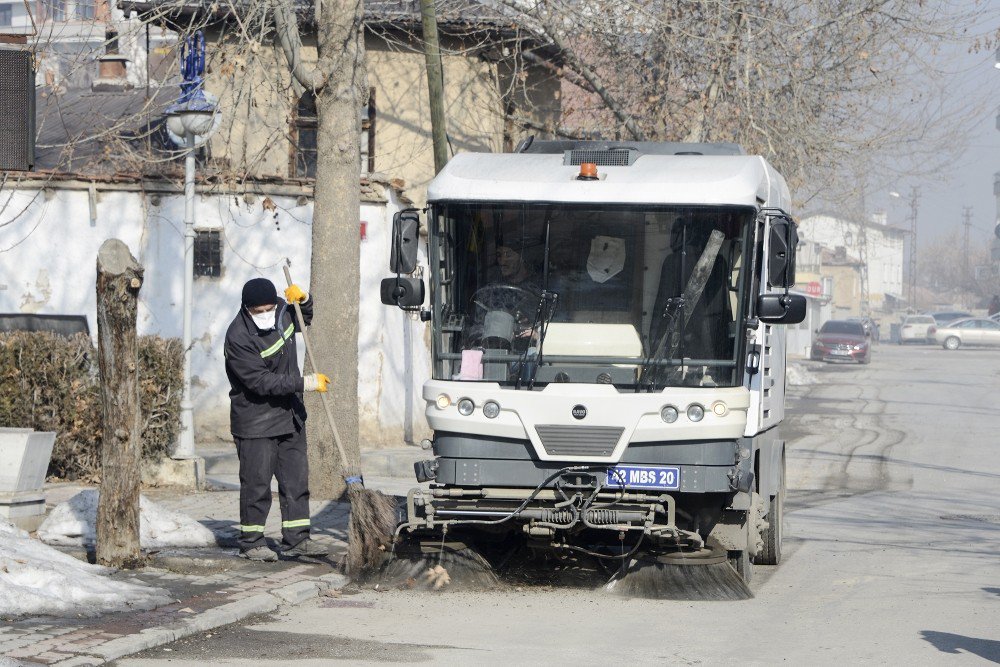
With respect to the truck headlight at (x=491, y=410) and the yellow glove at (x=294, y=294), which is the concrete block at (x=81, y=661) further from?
the yellow glove at (x=294, y=294)

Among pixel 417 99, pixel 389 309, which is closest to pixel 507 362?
pixel 389 309

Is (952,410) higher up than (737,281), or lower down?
lower down

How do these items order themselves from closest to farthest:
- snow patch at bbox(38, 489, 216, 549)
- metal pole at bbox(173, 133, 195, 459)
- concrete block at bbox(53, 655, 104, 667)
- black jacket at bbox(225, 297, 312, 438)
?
concrete block at bbox(53, 655, 104, 667) < black jacket at bbox(225, 297, 312, 438) < snow patch at bbox(38, 489, 216, 549) < metal pole at bbox(173, 133, 195, 459)

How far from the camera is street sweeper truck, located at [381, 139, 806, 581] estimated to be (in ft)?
26.9

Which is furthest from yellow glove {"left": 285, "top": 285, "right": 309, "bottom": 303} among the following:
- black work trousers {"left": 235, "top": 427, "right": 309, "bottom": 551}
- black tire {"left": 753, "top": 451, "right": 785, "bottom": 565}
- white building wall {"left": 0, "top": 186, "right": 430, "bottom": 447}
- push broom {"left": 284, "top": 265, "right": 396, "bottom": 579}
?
white building wall {"left": 0, "top": 186, "right": 430, "bottom": 447}

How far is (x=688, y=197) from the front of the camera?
843cm

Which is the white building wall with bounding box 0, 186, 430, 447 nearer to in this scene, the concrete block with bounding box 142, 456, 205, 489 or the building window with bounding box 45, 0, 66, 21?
the concrete block with bounding box 142, 456, 205, 489

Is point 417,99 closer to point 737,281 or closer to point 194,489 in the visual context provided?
point 194,489

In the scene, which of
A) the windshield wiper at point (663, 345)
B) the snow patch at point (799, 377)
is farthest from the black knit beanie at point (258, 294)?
the snow patch at point (799, 377)

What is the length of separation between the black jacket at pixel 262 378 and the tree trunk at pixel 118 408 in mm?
767

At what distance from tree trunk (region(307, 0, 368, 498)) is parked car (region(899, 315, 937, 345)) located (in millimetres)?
62353

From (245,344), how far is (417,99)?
12587 mm

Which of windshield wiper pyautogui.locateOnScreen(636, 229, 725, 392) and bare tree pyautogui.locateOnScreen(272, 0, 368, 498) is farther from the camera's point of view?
bare tree pyautogui.locateOnScreen(272, 0, 368, 498)

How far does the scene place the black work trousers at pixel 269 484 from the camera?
9.12 metres
